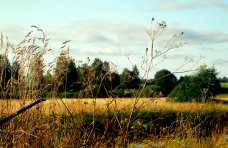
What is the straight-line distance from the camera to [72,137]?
429 centimetres

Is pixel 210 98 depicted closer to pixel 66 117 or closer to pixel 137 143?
pixel 137 143

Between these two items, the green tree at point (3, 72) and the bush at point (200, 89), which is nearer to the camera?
the green tree at point (3, 72)

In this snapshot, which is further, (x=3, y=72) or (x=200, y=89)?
(x=200, y=89)

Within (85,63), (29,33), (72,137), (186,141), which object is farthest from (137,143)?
(29,33)

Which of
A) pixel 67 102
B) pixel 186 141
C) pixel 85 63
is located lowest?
pixel 186 141

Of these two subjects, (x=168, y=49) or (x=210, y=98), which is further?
(x=210, y=98)

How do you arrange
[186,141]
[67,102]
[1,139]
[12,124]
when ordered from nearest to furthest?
[1,139] < [12,124] < [67,102] < [186,141]

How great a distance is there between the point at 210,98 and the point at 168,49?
14.2 feet

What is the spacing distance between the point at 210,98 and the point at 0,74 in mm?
4758

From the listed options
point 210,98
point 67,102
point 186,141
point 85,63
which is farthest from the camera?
point 210,98

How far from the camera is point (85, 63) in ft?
16.9

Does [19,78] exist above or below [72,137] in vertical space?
above

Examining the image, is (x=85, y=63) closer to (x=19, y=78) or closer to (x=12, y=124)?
(x=19, y=78)

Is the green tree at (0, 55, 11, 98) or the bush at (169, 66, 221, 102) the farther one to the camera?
the bush at (169, 66, 221, 102)
